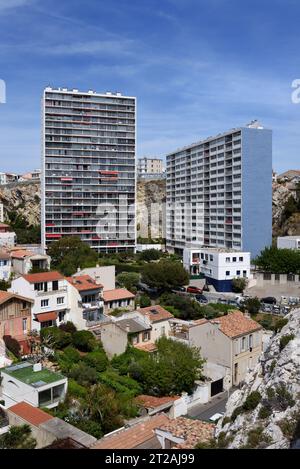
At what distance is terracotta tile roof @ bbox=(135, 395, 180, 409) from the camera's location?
21.5m

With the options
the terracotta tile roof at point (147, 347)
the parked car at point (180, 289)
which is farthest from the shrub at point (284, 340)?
the parked car at point (180, 289)

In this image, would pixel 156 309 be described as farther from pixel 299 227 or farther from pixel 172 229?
pixel 172 229

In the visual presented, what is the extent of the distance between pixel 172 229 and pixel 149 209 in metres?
16.7

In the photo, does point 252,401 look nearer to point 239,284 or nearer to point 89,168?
point 239,284

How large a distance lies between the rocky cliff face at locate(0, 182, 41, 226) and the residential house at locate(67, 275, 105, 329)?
200ft

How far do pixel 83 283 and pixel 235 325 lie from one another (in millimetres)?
11612

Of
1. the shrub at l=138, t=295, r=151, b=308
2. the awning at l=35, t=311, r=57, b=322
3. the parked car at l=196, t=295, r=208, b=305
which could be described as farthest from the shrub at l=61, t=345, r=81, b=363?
the parked car at l=196, t=295, r=208, b=305

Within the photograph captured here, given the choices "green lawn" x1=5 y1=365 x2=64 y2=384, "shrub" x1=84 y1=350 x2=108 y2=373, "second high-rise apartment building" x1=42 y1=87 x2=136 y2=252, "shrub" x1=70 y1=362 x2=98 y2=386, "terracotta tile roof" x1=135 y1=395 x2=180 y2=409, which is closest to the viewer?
"green lawn" x1=5 y1=365 x2=64 y2=384

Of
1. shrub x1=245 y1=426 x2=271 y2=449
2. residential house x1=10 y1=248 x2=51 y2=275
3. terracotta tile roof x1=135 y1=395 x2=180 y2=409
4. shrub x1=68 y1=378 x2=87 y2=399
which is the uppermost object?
residential house x1=10 y1=248 x2=51 y2=275

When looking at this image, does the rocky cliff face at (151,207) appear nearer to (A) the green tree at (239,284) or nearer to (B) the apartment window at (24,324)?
(A) the green tree at (239,284)

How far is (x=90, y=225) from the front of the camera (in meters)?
73.8

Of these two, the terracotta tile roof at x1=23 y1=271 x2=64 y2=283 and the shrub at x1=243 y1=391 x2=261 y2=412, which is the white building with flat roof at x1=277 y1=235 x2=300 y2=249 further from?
the shrub at x1=243 y1=391 x2=261 y2=412

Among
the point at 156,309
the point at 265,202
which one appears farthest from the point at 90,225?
the point at 156,309

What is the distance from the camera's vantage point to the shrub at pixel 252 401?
1309 cm
